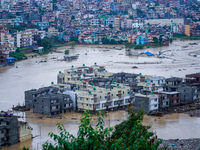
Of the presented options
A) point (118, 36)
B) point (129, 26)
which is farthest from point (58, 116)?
point (129, 26)

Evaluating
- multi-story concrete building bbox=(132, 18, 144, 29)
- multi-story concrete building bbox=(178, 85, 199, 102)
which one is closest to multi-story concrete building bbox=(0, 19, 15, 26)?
multi-story concrete building bbox=(132, 18, 144, 29)

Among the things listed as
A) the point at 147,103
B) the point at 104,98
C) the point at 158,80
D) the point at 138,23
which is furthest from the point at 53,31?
the point at 147,103

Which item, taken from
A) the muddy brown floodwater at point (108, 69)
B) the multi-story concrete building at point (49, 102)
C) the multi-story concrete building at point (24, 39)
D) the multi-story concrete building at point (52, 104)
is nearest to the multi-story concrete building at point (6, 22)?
the multi-story concrete building at point (24, 39)

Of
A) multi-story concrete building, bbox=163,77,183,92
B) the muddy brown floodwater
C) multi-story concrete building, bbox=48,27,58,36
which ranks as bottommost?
the muddy brown floodwater

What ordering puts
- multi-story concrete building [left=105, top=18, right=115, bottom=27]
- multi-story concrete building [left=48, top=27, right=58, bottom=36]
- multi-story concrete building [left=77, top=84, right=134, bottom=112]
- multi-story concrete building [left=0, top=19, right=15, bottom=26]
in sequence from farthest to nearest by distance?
multi-story concrete building [left=105, top=18, right=115, bottom=27] → multi-story concrete building [left=48, top=27, right=58, bottom=36] → multi-story concrete building [left=0, top=19, right=15, bottom=26] → multi-story concrete building [left=77, top=84, right=134, bottom=112]

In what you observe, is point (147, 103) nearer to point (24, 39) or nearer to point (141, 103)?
point (141, 103)

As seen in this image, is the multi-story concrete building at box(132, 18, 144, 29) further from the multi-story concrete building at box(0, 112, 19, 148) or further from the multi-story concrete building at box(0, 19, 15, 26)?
the multi-story concrete building at box(0, 112, 19, 148)
